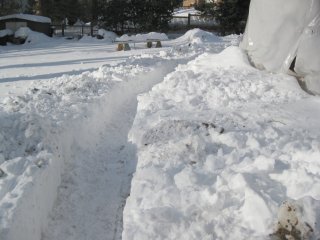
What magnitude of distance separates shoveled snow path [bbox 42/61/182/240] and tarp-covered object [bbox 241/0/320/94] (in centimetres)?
321

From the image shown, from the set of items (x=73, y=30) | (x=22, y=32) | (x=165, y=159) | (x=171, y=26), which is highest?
(x=165, y=159)

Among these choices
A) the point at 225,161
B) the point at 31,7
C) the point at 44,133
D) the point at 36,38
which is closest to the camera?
the point at 225,161

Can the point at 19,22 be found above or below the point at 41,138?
below

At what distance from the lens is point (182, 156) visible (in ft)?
16.6

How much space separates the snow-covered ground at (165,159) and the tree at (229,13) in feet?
58.7

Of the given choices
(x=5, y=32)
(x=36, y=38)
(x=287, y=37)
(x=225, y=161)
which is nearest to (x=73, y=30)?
(x=36, y=38)

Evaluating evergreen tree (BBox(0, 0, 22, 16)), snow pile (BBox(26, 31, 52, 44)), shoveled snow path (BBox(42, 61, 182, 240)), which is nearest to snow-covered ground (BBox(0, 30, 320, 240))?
shoveled snow path (BBox(42, 61, 182, 240))

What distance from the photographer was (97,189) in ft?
17.3

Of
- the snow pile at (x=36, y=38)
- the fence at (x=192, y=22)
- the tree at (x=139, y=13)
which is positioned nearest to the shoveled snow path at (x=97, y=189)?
the snow pile at (x=36, y=38)

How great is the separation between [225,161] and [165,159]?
2.35ft

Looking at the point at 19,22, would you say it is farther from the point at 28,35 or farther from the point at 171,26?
the point at 171,26

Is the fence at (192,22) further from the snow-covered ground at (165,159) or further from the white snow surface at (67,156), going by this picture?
the snow-covered ground at (165,159)

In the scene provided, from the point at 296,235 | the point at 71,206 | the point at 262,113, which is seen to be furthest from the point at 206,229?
the point at 262,113

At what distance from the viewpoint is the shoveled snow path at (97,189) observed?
176 inches
